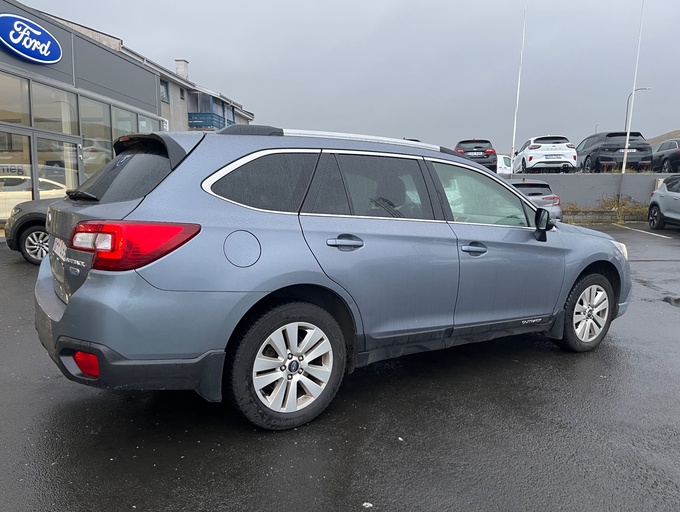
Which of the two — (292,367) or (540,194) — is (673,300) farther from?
(292,367)

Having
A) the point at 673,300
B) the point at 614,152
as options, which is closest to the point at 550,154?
the point at 614,152

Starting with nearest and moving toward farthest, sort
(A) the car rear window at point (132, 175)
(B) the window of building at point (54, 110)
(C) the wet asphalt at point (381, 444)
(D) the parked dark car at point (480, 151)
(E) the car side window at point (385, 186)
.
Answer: (C) the wet asphalt at point (381, 444) < (A) the car rear window at point (132, 175) < (E) the car side window at point (385, 186) < (B) the window of building at point (54, 110) < (D) the parked dark car at point (480, 151)

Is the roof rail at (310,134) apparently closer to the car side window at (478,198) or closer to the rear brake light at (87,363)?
the car side window at (478,198)

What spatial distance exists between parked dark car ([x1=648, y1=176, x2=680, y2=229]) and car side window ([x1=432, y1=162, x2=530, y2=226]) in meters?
12.7

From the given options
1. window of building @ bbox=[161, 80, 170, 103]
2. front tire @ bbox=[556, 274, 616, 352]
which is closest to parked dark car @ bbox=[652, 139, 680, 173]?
front tire @ bbox=[556, 274, 616, 352]

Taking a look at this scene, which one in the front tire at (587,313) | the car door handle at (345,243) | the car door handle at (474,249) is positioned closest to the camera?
the car door handle at (345,243)

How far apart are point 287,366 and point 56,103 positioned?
13295mm

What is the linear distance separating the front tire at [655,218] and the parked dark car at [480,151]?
18.3 feet

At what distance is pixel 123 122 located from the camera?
16.5m

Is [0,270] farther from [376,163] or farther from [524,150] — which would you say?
[524,150]

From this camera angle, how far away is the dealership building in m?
11.7

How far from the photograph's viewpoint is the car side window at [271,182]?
2967mm

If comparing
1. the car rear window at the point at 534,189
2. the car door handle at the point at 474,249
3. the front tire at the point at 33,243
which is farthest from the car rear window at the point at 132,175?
the car rear window at the point at 534,189

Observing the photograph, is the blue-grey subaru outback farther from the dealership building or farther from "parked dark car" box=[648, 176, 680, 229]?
"parked dark car" box=[648, 176, 680, 229]
